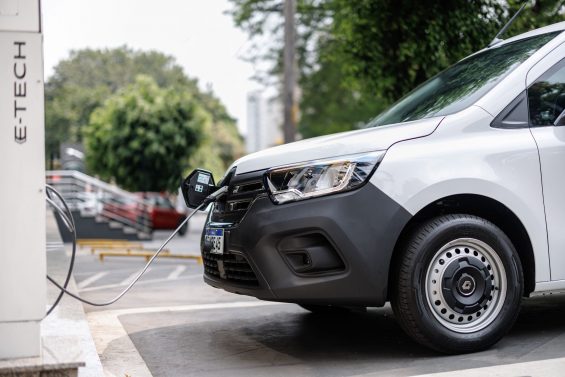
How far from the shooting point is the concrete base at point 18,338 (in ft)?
11.3

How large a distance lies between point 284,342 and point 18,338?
200 centimetres

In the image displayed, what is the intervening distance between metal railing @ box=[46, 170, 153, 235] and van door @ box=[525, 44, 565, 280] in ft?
60.5

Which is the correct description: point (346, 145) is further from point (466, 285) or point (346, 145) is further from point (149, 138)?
point (149, 138)

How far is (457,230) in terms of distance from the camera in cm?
429

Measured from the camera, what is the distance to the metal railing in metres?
21.9

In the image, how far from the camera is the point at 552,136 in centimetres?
455

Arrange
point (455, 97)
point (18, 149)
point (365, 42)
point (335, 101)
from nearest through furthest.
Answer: point (18, 149) → point (455, 97) → point (365, 42) → point (335, 101)

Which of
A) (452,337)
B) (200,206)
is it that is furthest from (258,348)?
(452,337)

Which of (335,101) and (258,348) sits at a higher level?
(335,101)

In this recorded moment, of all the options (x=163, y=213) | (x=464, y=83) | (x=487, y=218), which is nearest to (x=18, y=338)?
(x=487, y=218)

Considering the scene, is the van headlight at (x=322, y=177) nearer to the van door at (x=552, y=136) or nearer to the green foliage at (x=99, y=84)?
the van door at (x=552, y=136)

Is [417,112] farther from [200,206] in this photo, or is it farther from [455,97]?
[200,206]

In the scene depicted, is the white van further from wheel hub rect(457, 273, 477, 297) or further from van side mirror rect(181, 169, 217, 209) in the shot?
van side mirror rect(181, 169, 217, 209)

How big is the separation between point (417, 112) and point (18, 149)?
2619mm
